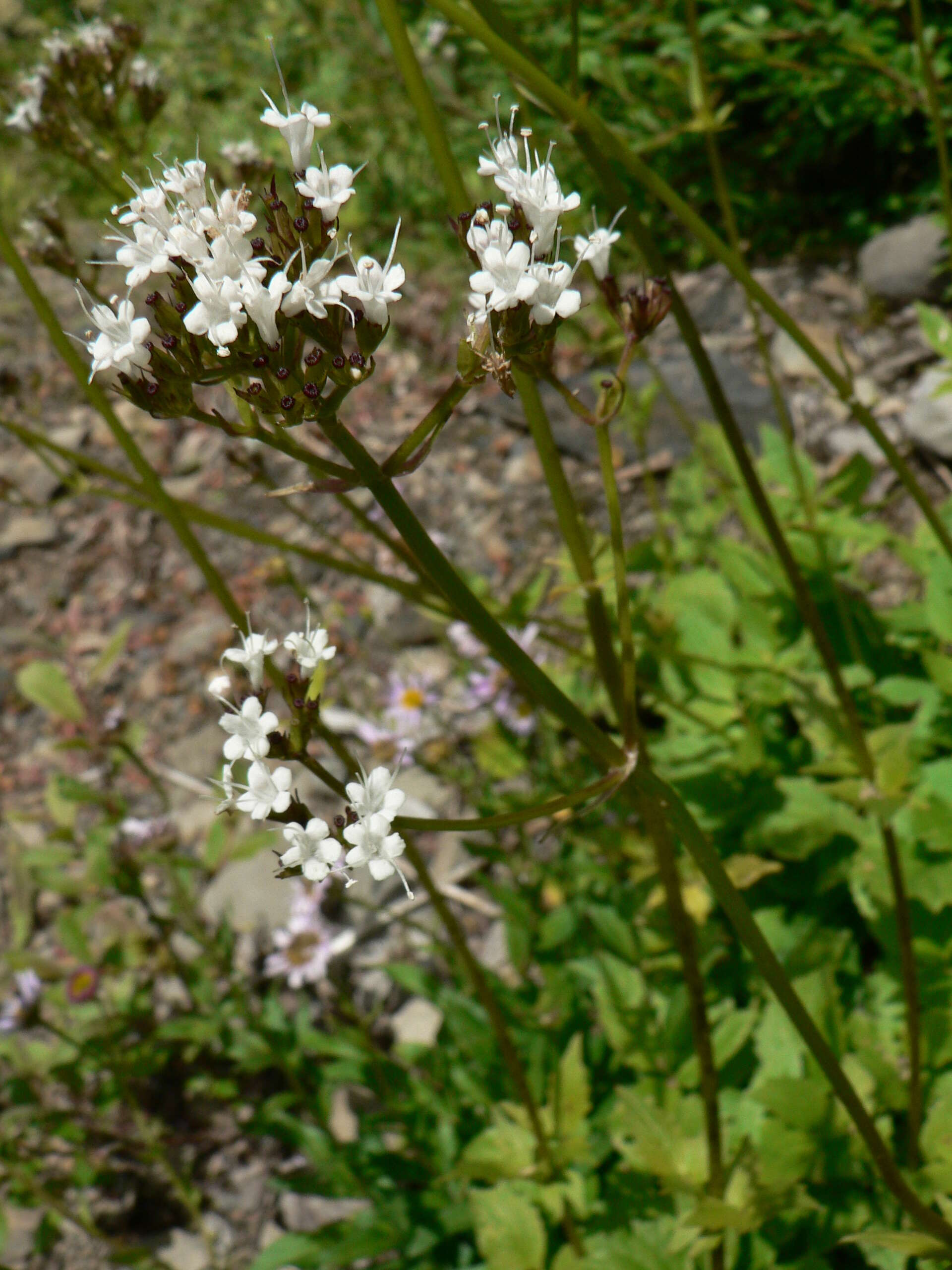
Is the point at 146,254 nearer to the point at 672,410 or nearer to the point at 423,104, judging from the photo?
the point at 423,104

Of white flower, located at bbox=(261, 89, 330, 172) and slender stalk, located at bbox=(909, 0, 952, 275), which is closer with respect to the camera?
white flower, located at bbox=(261, 89, 330, 172)

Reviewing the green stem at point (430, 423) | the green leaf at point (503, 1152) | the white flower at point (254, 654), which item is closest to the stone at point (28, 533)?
the green leaf at point (503, 1152)

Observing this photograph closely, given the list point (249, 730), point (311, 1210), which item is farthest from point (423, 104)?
point (311, 1210)

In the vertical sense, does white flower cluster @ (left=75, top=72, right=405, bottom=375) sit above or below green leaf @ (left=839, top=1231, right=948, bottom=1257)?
above

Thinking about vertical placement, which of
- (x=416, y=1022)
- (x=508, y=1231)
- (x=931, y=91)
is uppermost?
(x=931, y=91)

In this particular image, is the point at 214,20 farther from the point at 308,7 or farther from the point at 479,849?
the point at 479,849

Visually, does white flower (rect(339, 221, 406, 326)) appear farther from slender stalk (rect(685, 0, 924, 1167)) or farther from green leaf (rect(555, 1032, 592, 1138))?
green leaf (rect(555, 1032, 592, 1138))

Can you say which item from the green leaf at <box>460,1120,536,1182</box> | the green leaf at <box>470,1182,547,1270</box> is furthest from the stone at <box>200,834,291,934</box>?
the green leaf at <box>470,1182,547,1270</box>
